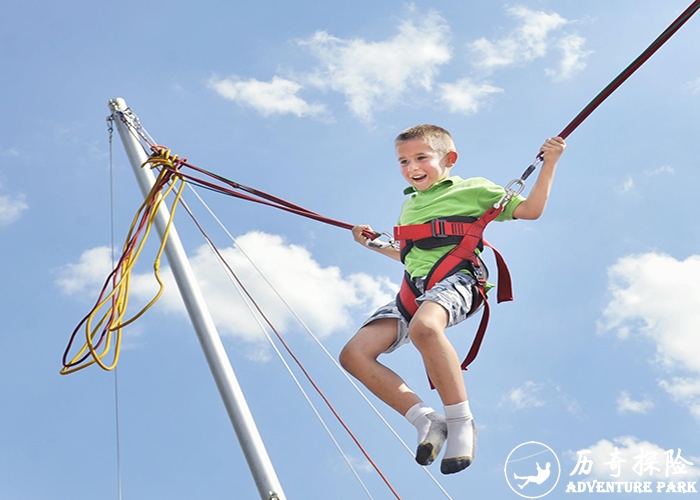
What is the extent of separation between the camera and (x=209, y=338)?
5793 mm

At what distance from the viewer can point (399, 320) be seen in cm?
465

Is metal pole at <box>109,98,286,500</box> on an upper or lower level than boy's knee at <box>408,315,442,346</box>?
upper

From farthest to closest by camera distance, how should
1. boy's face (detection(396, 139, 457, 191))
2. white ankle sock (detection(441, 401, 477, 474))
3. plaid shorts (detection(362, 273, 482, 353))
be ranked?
boy's face (detection(396, 139, 457, 191)) < plaid shorts (detection(362, 273, 482, 353)) < white ankle sock (detection(441, 401, 477, 474))

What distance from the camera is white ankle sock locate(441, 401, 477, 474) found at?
158 inches

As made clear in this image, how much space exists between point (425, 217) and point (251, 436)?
193 cm

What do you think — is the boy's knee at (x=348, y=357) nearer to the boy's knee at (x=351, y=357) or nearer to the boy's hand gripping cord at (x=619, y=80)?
the boy's knee at (x=351, y=357)

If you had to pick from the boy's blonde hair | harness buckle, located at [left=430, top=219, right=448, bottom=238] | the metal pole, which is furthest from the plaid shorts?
the metal pole

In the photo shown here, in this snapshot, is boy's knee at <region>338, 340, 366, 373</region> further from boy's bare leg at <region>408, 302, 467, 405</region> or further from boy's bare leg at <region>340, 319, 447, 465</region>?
boy's bare leg at <region>408, 302, 467, 405</region>

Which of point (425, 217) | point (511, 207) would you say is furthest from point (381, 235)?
point (511, 207)

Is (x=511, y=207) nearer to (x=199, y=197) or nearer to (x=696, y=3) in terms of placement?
(x=696, y=3)

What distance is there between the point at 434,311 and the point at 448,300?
127 mm

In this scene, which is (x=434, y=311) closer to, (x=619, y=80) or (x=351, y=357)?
(x=351, y=357)

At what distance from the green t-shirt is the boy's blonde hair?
0.19 meters

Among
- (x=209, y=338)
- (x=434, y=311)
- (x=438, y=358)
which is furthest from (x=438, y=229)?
(x=209, y=338)
